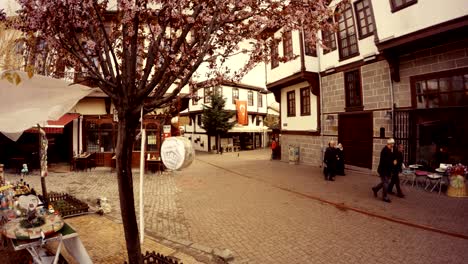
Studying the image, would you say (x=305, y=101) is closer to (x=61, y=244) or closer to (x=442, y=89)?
(x=442, y=89)

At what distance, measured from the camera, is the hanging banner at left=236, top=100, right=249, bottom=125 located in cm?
3145

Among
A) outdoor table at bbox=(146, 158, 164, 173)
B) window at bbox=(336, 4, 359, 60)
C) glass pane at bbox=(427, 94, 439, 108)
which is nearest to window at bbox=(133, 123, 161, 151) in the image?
outdoor table at bbox=(146, 158, 164, 173)

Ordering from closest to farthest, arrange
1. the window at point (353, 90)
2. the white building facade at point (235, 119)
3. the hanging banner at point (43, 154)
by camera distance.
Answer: the hanging banner at point (43, 154), the window at point (353, 90), the white building facade at point (235, 119)

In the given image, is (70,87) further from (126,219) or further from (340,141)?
(340,141)

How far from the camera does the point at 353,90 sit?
50.6 feet

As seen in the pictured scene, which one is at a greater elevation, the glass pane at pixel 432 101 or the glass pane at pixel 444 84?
the glass pane at pixel 444 84

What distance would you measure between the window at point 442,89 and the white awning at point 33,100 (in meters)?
12.8

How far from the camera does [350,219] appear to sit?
7.59 metres

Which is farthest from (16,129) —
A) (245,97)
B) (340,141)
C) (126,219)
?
(245,97)

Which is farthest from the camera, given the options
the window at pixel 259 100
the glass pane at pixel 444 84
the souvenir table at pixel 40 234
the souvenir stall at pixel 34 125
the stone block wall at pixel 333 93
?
the window at pixel 259 100

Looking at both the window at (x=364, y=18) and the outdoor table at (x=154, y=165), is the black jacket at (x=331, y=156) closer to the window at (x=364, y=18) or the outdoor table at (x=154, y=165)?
the window at (x=364, y=18)

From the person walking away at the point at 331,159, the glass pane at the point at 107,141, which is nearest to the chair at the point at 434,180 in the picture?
the person walking away at the point at 331,159

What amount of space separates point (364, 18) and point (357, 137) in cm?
625

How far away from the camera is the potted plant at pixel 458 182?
965 centimetres
